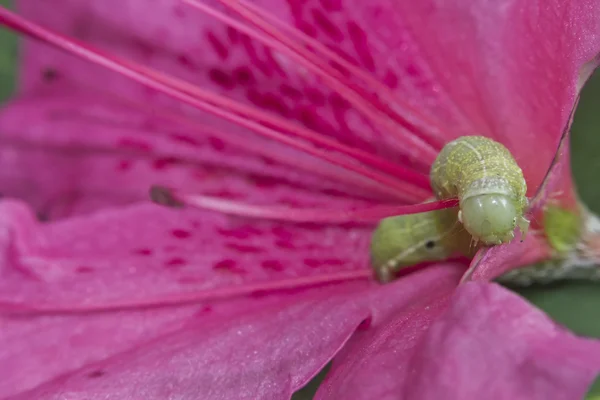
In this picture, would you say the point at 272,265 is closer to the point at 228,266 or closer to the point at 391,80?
the point at 228,266

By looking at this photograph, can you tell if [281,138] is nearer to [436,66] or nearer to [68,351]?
[436,66]

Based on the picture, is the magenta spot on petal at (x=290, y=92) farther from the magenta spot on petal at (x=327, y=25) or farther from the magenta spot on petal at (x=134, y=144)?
the magenta spot on petal at (x=134, y=144)

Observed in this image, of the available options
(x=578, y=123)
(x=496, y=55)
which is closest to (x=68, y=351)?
(x=496, y=55)

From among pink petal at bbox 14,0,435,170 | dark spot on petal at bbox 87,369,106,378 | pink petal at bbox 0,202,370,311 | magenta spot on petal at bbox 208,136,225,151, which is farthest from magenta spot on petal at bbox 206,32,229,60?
dark spot on petal at bbox 87,369,106,378

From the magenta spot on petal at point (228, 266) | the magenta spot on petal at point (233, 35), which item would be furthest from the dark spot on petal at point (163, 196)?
the magenta spot on petal at point (233, 35)

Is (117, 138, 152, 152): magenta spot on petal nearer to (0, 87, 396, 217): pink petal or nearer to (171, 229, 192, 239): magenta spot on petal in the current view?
(0, 87, 396, 217): pink petal

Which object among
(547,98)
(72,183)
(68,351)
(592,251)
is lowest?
(68,351)
